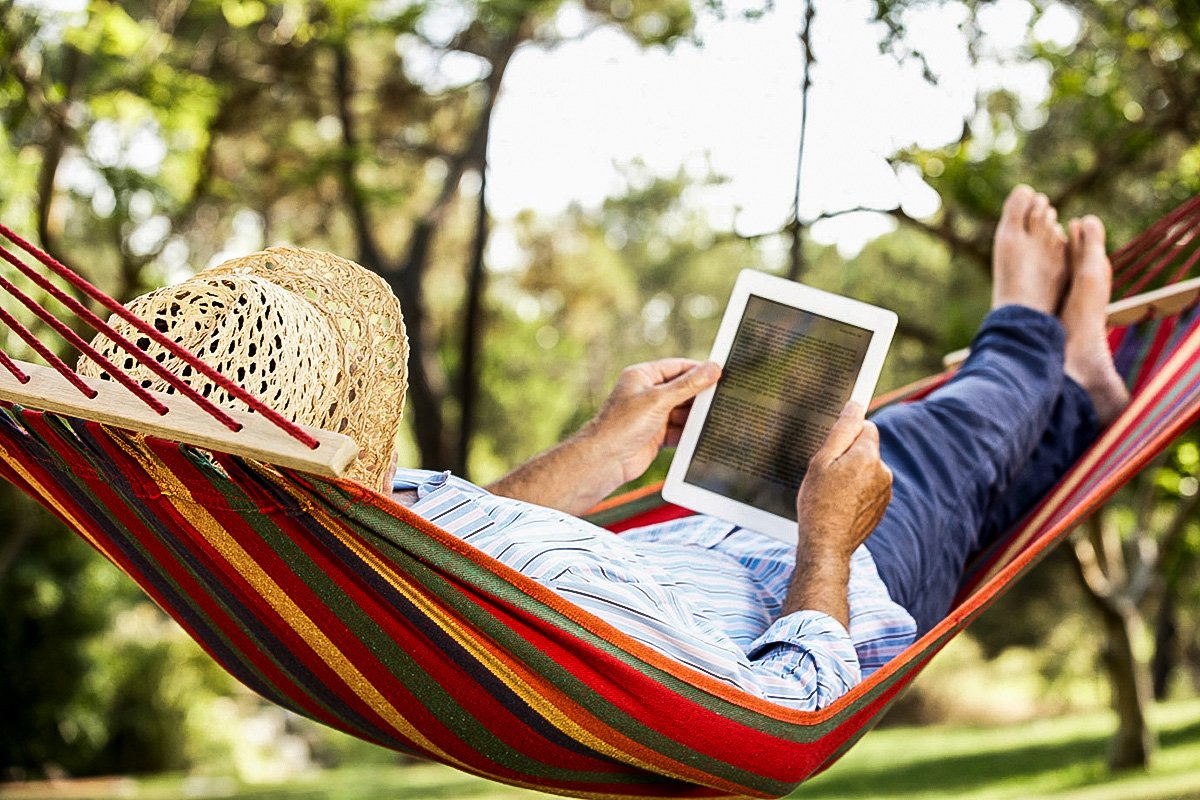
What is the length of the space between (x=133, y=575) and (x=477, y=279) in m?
6.23

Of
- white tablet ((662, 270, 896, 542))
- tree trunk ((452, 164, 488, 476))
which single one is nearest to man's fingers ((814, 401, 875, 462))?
white tablet ((662, 270, 896, 542))

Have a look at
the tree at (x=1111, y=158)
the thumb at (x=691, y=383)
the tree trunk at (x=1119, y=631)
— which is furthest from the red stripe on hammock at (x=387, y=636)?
the tree trunk at (x=1119, y=631)

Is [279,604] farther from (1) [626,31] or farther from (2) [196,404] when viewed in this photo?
(1) [626,31]

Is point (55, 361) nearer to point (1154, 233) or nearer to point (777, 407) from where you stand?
point (777, 407)

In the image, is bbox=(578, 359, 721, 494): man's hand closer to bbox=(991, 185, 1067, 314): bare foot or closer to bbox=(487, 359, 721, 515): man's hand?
bbox=(487, 359, 721, 515): man's hand

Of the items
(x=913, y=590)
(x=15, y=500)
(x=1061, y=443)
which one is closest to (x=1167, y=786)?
(x=1061, y=443)

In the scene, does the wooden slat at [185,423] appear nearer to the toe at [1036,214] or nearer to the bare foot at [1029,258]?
the bare foot at [1029,258]

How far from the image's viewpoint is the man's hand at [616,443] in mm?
1901

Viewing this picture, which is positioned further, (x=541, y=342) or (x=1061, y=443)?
(x=541, y=342)

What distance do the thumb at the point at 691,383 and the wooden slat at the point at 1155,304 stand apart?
661 millimetres

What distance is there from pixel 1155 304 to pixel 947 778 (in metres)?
4.12

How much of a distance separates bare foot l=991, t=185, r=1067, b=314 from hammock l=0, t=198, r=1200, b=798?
0.84m

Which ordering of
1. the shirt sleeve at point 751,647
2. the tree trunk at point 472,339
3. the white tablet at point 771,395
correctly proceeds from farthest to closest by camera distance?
the tree trunk at point 472,339 < the white tablet at point 771,395 < the shirt sleeve at point 751,647

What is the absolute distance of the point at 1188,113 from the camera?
166 inches
